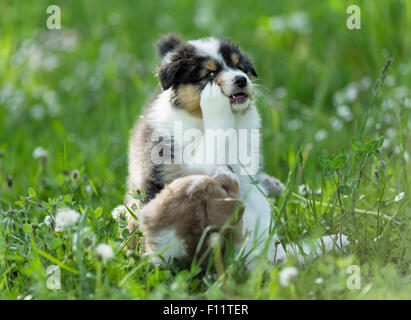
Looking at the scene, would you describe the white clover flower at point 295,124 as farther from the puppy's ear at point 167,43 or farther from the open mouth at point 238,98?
the open mouth at point 238,98

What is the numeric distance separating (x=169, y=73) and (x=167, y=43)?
50cm

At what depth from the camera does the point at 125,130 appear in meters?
4.98

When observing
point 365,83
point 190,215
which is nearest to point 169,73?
point 190,215

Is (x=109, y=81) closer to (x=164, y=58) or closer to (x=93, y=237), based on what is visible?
(x=164, y=58)

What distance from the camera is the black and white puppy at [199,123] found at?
296 centimetres

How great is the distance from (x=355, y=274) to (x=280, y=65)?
4.26 metres

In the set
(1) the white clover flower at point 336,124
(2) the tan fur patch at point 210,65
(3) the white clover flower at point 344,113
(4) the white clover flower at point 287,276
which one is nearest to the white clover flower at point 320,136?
(1) the white clover flower at point 336,124

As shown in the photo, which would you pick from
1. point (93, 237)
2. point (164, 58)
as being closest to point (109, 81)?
point (164, 58)

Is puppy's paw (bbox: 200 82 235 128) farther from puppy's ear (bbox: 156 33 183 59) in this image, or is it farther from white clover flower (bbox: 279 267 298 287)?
white clover flower (bbox: 279 267 298 287)

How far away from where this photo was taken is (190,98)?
3.16 m

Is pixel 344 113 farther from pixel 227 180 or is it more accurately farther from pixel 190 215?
pixel 190 215

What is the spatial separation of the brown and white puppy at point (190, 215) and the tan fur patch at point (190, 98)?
604 millimetres

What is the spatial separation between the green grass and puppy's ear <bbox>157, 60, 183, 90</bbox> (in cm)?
67

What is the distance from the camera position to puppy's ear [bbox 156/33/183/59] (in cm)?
360
